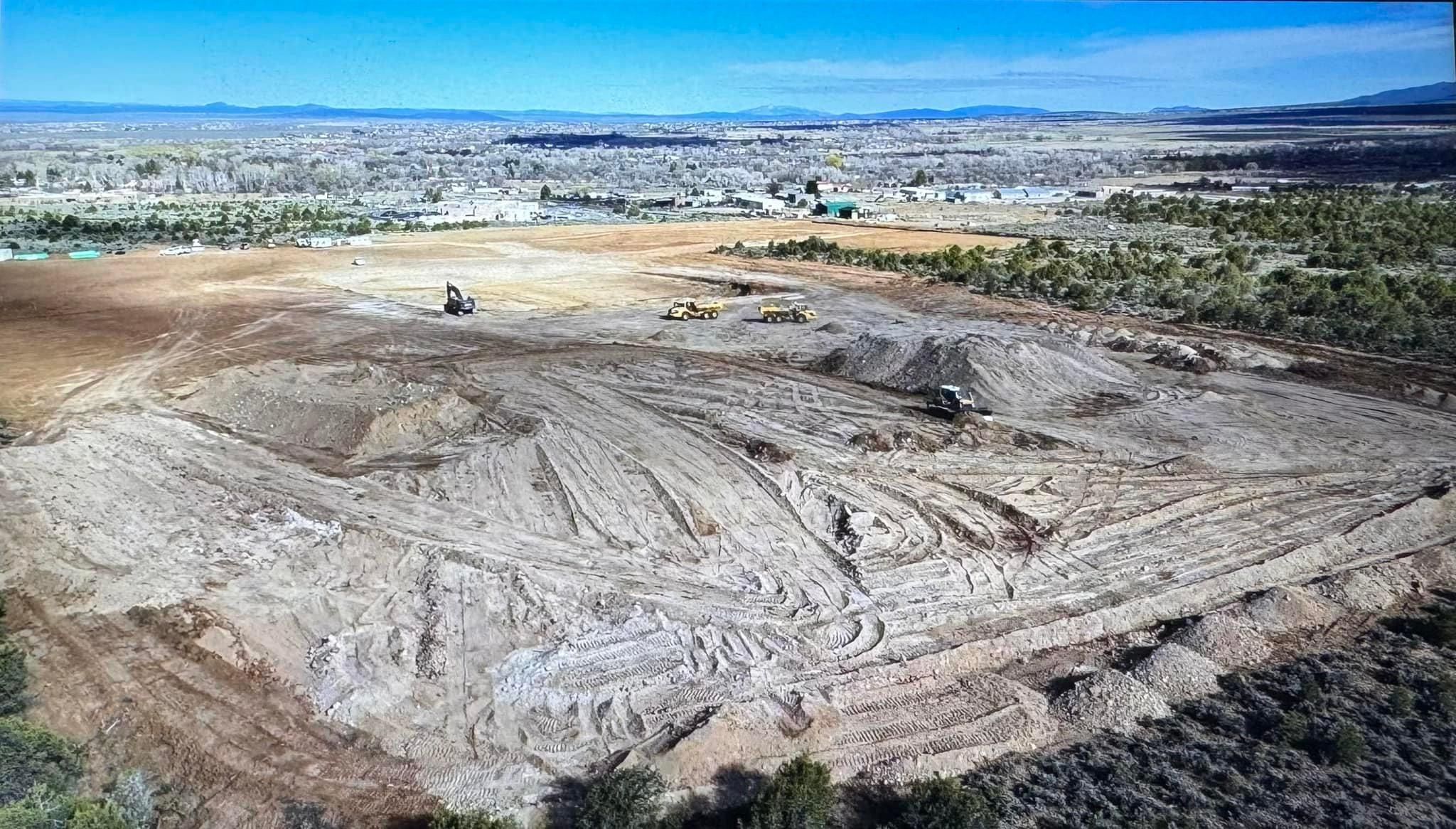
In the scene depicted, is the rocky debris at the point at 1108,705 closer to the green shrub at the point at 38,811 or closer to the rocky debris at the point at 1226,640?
the rocky debris at the point at 1226,640

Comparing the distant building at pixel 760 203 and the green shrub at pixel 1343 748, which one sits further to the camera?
the distant building at pixel 760 203

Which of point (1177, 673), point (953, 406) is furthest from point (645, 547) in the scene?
point (953, 406)

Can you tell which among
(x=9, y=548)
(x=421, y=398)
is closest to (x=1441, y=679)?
Result: (x=421, y=398)

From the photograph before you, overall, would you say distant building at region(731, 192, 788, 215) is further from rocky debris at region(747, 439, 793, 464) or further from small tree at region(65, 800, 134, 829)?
small tree at region(65, 800, 134, 829)

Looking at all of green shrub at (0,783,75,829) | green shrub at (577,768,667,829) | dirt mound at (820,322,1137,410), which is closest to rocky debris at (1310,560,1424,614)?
dirt mound at (820,322,1137,410)

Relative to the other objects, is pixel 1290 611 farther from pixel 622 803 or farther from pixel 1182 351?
pixel 1182 351

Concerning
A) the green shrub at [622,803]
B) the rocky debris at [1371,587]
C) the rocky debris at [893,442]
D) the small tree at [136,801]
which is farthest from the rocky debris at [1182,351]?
the small tree at [136,801]
